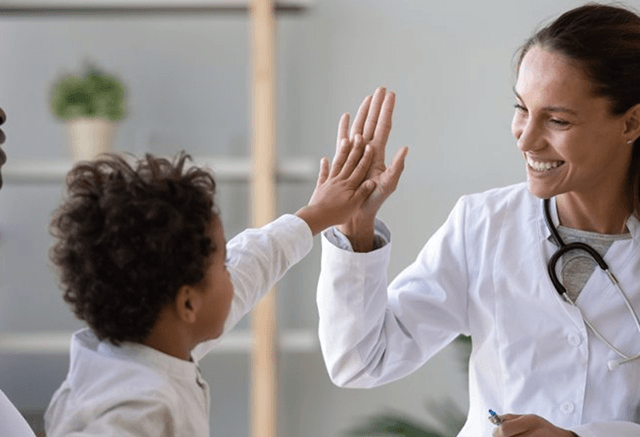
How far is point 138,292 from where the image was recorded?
3.43 feet

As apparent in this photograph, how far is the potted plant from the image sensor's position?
3131 millimetres

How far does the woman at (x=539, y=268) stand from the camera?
1.56 meters

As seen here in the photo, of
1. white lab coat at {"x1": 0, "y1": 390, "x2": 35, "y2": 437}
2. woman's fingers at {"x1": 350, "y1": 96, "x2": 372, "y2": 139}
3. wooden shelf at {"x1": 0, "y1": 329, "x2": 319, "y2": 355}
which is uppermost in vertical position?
woman's fingers at {"x1": 350, "y1": 96, "x2": 372, "y2": 139}

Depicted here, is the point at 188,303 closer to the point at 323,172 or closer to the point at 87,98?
the point at 323,172

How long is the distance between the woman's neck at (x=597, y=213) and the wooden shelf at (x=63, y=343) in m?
1.59

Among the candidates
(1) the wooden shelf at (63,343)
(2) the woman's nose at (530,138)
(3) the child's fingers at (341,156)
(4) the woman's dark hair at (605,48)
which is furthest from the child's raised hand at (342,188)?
(1) the wooden shelf at (63,343)

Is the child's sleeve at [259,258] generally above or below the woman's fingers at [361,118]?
below

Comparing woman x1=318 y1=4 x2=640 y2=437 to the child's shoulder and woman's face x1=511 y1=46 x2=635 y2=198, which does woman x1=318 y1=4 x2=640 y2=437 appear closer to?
woman's face x1=511 y1=46 x2=635 y2=198

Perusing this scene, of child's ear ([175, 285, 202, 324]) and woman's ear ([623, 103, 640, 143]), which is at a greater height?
woman's ear ([623, 103, 640, 143])

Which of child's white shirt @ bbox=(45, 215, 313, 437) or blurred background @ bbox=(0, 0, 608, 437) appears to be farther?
blurred background @ bbox=(0, 0, 608, 437)

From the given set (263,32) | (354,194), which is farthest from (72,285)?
(263,32)

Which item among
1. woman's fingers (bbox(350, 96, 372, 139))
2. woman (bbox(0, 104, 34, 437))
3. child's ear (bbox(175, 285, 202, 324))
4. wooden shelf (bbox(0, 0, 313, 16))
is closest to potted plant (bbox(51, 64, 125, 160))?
wooden shelf (bbox(0, 0, 313, 16))

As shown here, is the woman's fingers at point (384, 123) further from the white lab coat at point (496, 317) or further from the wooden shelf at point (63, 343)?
the wooden shelf at point (63, 343)

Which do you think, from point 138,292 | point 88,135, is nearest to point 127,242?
point 138,292
